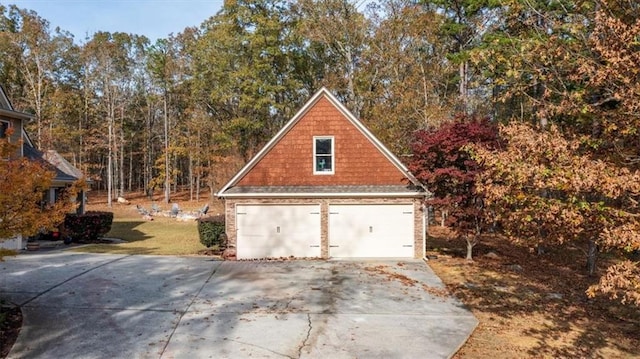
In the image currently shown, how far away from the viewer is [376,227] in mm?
15203

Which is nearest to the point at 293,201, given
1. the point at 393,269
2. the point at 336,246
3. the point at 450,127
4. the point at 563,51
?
the point at 336,246

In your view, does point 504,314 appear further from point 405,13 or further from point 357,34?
point 357,34

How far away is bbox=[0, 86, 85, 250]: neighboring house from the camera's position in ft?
53.9

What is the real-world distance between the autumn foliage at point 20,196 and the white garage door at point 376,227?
921 cm

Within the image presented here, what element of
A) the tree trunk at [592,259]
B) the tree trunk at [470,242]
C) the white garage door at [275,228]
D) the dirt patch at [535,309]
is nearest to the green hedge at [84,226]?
the white garage door at [275,228]

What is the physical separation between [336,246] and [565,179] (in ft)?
34.1

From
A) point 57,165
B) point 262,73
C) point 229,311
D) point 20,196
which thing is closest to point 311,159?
point 229,311

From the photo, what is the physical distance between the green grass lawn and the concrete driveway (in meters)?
3.33

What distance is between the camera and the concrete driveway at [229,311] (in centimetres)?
707

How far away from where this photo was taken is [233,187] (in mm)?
15422

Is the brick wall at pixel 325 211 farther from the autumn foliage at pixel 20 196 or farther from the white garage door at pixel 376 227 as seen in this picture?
the autumn foliage at pixel 20 196

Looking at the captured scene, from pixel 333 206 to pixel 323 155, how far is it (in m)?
2.01

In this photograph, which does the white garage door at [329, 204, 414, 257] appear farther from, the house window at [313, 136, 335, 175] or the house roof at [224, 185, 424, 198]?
the house window at [313, 136, 335, 175]

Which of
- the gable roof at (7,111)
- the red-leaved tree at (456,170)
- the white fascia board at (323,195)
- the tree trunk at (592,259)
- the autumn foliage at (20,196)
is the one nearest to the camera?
the autumn foliage at (20,196)
